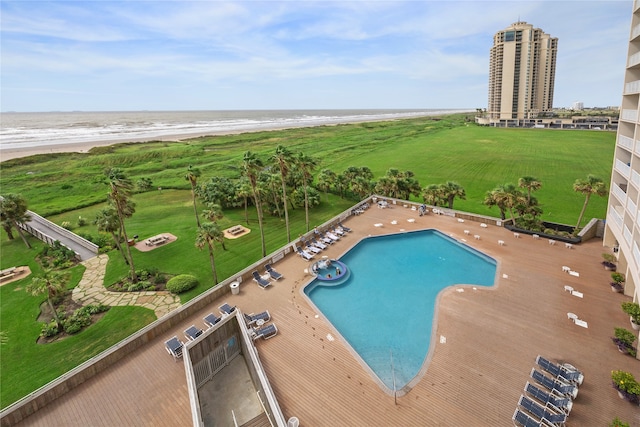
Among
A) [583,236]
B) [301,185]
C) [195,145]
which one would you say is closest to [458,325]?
[583,236]

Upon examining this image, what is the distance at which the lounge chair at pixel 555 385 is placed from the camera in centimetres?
1316

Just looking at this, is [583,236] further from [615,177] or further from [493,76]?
[493,76]

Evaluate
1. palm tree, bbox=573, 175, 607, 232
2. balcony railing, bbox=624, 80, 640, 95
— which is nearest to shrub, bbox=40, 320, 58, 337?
balcony railing, bbox=624, 80, 640, 95

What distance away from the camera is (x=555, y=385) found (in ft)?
44.7

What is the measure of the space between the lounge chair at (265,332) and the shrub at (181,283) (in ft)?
38.1

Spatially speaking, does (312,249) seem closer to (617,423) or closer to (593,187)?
(617,423)

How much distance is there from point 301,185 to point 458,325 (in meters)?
32.4

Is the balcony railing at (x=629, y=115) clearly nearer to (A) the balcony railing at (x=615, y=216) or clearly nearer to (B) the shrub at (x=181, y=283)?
(A) the balcony railing at (x=615, y=216)

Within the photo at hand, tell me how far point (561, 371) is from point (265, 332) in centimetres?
1469

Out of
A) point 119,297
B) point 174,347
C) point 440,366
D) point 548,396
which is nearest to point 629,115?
point 548,396

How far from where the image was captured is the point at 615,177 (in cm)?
2412

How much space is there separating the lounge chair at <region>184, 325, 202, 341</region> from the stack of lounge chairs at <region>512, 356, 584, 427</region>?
1564 cm

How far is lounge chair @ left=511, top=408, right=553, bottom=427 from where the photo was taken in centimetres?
1195

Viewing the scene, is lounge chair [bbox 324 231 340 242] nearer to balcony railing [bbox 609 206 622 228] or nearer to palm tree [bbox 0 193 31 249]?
balcony railing [bbox 609 206 622 228]
